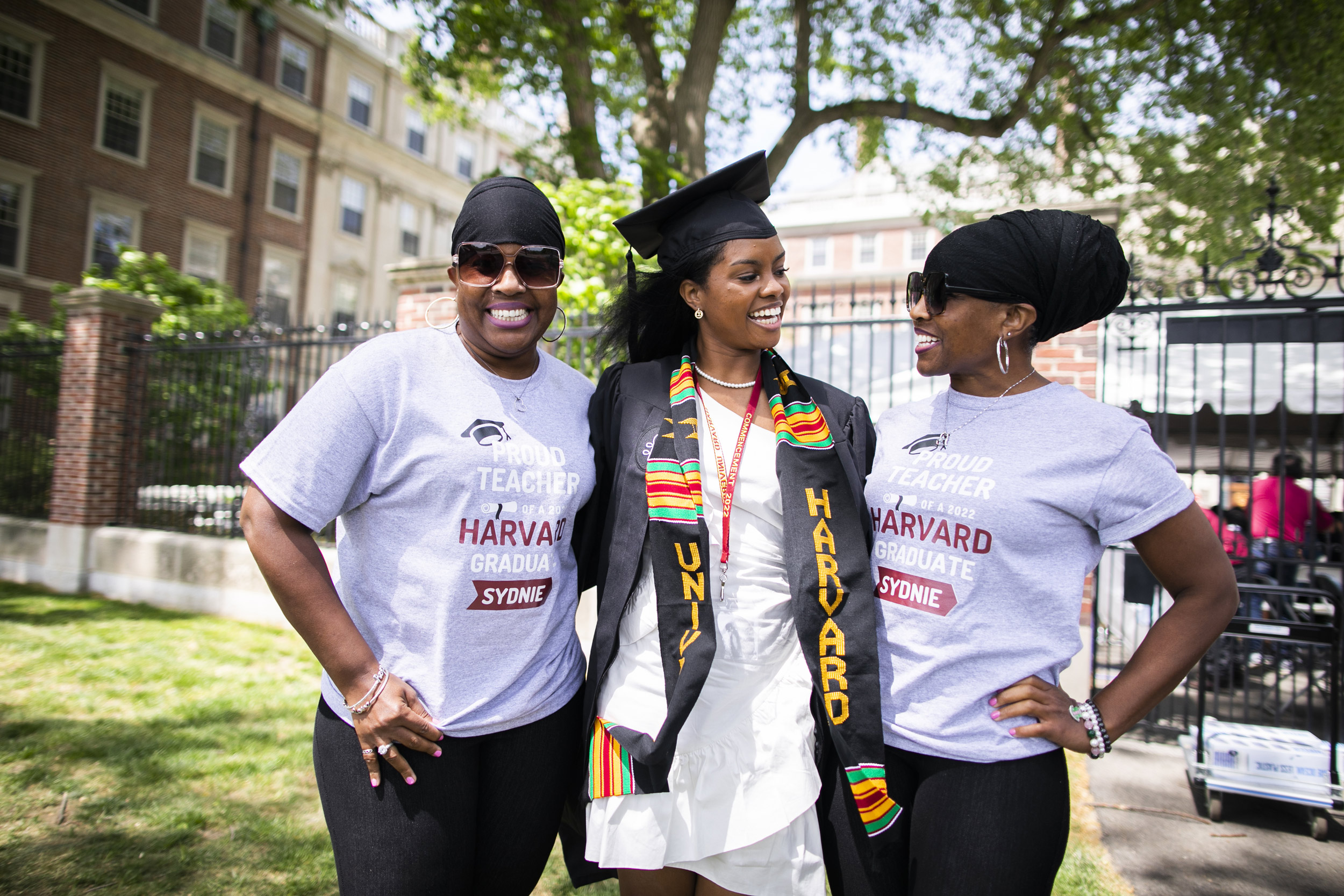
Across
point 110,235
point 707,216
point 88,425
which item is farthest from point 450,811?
point 110,235

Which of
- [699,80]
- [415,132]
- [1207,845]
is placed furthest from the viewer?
[415,132]

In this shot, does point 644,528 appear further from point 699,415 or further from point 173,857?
point 173,857

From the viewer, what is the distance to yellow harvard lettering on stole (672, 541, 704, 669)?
1.75 m

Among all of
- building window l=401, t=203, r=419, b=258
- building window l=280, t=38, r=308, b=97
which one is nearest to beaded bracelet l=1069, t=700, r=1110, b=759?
building window l=280, t=38, r=308, b=97

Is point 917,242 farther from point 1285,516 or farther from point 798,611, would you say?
point 798,611

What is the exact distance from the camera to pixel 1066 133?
11625mm

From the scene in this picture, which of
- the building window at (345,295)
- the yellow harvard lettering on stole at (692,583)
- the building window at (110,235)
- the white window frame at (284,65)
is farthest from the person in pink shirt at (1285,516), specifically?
the white window frame at (284,65)

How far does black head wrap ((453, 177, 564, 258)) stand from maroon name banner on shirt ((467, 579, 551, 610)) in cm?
81

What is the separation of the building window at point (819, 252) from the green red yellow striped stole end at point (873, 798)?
3505 centimetres

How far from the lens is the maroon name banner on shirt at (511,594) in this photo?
5.69 feet

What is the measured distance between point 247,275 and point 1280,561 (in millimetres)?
23057

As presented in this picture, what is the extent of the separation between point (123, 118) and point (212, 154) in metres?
2.20

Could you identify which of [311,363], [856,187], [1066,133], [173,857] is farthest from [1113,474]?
[856,187]

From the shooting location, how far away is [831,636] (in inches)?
69.3
